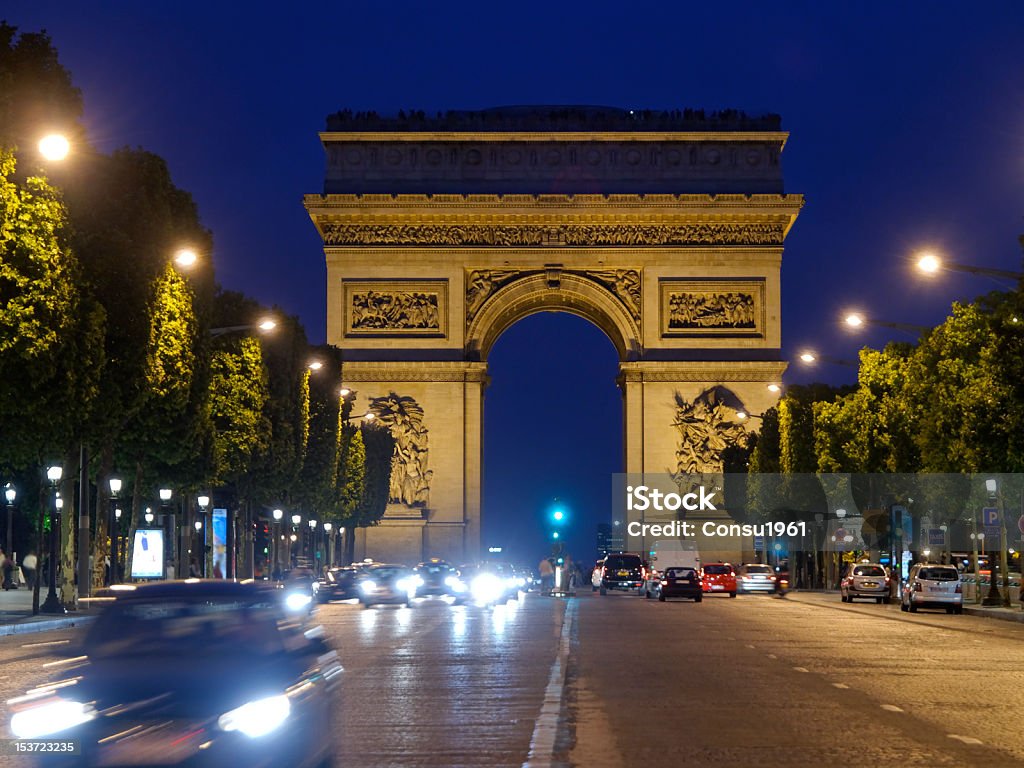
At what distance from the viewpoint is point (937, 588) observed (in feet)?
172

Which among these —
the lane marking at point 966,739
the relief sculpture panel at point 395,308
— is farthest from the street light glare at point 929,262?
the relief sculpture panel at point 395,308

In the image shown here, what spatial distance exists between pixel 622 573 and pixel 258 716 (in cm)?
6939

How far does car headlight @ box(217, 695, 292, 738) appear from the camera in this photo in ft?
33.5

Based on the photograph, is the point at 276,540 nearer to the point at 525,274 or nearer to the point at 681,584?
the point at 681,584

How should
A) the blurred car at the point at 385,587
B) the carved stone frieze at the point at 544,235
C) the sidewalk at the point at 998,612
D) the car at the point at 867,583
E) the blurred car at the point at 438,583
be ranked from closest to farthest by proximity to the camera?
1. the sidewalk at the point at 998,612
2. the blurred car at the point at 385,587
3. the car at the point at 867,583
4. the blurred car at the point at 438,583
5. the carved stone frieze at the point at 544,235

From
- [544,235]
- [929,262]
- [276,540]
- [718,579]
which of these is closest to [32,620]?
[929,262]

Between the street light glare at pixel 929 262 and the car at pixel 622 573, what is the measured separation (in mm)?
39551

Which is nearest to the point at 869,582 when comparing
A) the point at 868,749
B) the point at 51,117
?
the point at 51,117

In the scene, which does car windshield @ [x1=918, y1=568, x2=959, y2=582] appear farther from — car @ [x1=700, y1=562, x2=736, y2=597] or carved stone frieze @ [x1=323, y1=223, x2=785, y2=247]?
carved stone frieze @ [x1=323, y1=223, x2=785, y2=247]

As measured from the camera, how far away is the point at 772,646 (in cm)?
2947

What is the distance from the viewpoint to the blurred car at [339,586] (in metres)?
59.9

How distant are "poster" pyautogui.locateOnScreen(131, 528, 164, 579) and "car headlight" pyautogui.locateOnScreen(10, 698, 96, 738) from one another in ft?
143

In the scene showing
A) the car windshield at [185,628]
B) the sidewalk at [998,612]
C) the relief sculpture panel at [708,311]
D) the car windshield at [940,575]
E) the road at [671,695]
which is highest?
the relief sculpture panel at [708,311]

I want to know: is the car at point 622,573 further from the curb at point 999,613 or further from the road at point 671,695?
the road at point 671,695
